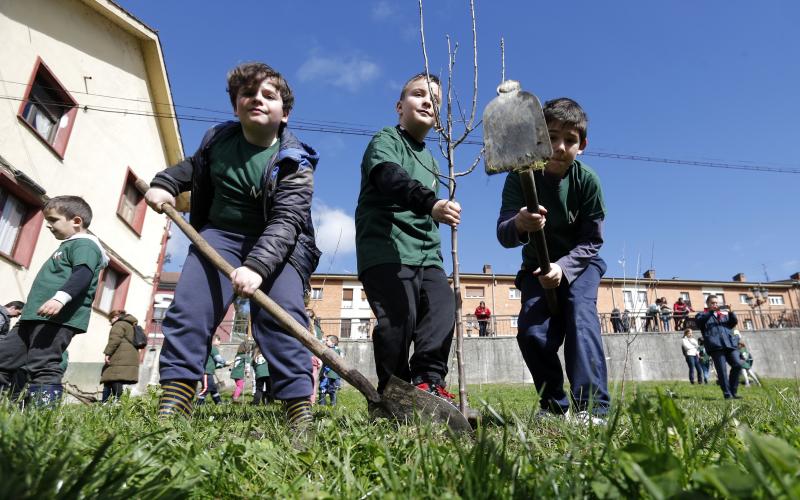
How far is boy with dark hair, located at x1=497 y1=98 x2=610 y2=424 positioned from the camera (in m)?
3.00

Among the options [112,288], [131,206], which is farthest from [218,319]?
[131,206]

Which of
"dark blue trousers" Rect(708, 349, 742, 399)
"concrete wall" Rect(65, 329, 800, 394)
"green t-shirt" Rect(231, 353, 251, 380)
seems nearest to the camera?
"dark blue trousers" Rect(708, 349, 742, 399)

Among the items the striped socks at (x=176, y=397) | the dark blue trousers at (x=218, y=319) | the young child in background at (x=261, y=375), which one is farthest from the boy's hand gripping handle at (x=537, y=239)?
the young child in background at (x=261, y=375)

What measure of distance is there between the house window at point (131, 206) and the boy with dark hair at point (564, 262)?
1368cm

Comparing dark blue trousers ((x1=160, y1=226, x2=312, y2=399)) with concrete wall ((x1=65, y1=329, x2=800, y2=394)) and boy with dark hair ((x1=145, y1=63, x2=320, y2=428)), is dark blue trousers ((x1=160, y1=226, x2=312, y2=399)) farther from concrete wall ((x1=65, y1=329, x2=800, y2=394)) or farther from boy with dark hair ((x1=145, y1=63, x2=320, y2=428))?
concrete wall ((x1=65, y1=329, x2=800, y2=394))

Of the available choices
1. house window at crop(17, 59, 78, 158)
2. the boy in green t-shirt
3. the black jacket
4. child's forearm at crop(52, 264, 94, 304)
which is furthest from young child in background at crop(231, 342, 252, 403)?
the black jacket

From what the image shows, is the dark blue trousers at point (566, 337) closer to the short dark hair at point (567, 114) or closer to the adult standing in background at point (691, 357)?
the short dark hair at point (567, 114)

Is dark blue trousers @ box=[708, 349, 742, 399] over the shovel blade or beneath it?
over

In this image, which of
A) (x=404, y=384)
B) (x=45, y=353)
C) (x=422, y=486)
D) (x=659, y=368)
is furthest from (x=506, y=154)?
(x=659, y=368)

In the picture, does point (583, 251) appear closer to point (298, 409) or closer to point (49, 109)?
point (298, 409)

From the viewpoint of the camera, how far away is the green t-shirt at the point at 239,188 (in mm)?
2961

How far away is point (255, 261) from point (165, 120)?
1652cm

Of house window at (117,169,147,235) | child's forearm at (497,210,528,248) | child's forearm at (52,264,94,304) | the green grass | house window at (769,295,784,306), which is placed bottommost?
the green grass

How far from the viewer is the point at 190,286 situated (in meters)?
2.79
